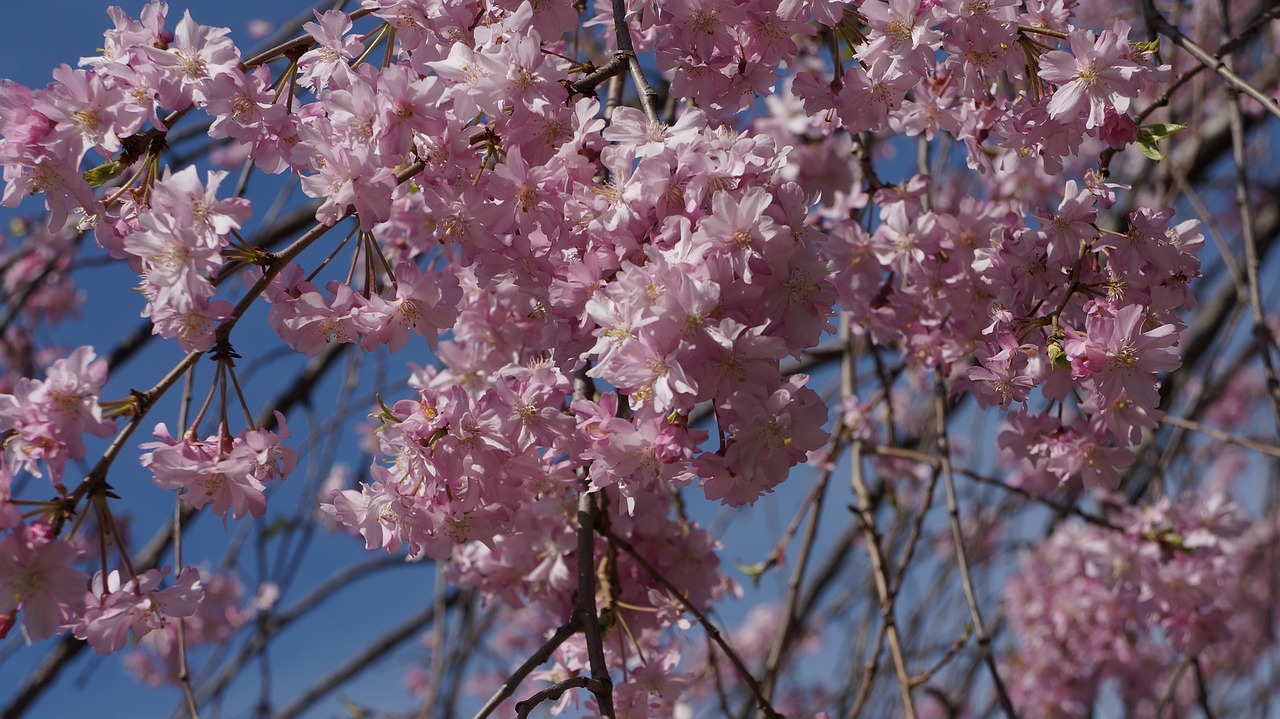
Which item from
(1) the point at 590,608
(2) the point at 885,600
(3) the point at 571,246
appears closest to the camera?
(3) the point at 571,246

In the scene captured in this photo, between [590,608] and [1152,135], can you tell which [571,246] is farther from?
[1152,135]

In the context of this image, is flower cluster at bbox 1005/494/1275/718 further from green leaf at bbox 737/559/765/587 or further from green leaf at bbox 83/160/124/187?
green leaf at bbox 83/160/124/187

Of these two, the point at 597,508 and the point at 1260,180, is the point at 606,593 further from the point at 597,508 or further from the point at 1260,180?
the point at 1260,180

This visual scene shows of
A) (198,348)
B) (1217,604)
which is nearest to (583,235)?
(198,348)

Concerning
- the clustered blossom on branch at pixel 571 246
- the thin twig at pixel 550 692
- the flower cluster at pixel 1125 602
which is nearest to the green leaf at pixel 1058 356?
the clustered blossom on branch at pixel 571 246

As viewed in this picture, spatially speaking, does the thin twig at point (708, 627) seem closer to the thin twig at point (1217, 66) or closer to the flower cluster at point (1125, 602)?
the thin twig at point (1217, 66)

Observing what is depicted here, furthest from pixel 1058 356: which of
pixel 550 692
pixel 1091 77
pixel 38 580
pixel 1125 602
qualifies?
pixel 1125 602

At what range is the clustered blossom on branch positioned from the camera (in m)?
1.03

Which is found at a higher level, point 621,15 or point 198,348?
point 621,15

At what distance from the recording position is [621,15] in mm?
1276

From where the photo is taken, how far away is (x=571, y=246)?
1180 mm

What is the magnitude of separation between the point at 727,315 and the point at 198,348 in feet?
1.88

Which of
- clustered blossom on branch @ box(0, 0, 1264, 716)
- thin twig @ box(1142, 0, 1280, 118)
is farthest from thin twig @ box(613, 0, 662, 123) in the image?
thin twig @ box(1142, 0, 1280, 118)

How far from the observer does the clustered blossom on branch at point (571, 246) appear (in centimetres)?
103
